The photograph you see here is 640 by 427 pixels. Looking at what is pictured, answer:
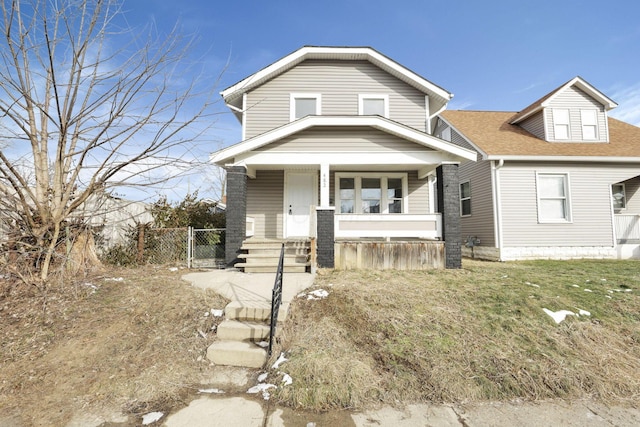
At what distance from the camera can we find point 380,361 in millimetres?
3268

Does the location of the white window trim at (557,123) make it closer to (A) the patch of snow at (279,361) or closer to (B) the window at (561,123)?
(B) the window at (561,123)

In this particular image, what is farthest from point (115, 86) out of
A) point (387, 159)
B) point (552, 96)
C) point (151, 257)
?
point (552, 96)

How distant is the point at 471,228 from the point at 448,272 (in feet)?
17.2

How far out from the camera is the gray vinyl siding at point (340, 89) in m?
9.86

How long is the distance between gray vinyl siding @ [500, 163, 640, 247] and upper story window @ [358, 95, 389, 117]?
185 inches

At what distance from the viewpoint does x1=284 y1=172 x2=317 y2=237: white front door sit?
9758 millimetres

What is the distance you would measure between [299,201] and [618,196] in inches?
494

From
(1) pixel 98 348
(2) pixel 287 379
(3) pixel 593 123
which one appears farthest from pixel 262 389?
(3) pixel 593 123

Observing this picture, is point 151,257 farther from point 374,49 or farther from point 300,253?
point 374,49

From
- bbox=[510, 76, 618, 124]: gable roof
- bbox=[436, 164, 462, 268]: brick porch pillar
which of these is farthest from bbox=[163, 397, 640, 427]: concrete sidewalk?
bbox=[510, 76, 618, 124]: gable roof

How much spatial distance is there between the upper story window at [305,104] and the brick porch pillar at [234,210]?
3.43m

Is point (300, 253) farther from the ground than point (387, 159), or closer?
closer

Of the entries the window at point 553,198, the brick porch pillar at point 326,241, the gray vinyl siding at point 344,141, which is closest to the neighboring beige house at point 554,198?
the window at point 553,198

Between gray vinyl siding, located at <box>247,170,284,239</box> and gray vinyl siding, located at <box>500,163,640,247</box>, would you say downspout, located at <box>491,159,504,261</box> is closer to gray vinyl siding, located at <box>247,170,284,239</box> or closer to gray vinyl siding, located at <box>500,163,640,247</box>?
gray vinyl siding, located at <box>500,163,640,247</box>
